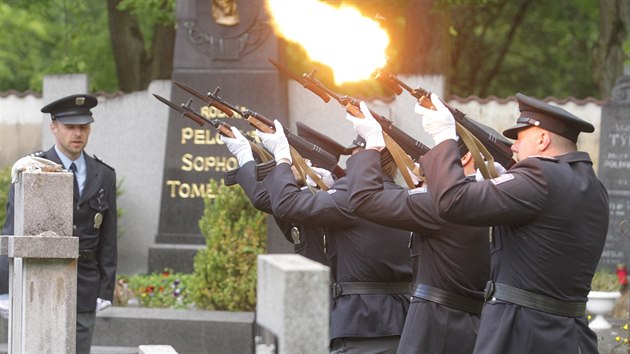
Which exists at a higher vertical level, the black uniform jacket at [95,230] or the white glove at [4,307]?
the black uniform jacket at [95,230]

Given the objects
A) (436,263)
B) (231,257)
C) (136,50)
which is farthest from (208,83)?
(436,263)

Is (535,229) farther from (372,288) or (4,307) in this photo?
(4,307)

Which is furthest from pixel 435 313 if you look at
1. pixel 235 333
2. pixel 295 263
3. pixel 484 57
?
pixel 484 57

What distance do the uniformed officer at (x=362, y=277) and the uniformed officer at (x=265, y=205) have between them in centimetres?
40

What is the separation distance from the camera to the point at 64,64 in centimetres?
1983

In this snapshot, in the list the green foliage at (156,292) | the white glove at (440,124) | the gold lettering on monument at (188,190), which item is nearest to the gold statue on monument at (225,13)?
the gold lettering on monument at (188,190)

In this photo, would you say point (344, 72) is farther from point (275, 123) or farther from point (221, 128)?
point (221, 128)

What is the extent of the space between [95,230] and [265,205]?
48.9 inches

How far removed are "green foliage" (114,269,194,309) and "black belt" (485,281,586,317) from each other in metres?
7.79

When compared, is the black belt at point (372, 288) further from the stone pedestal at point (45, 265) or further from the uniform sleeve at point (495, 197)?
the uniform sleeve at point (495, 197)

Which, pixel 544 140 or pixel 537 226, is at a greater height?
pixel 544 140

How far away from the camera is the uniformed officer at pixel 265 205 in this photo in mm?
8898

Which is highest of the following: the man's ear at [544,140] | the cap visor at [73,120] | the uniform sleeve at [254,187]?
the cap visor at [73,120]

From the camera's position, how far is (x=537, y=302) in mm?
6312
